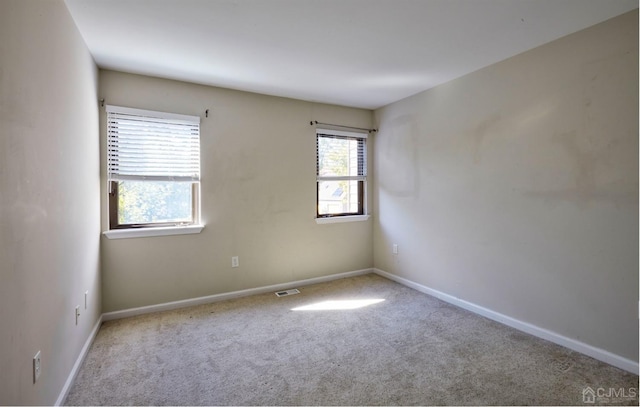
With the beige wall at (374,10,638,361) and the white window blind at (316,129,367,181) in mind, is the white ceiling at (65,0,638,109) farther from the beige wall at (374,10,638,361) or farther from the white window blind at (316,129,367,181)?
the white window blind at (316,129,367,181)

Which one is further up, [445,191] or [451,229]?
[445,191]

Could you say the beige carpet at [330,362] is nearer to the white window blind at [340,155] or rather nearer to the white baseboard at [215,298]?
the white baseboard at [215,298]

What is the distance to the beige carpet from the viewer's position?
1.85m

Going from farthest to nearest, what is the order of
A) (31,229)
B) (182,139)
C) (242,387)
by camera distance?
(182,139) → (242,387) → (31,229)

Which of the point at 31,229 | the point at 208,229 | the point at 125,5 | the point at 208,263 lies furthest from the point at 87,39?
the point at 208,263

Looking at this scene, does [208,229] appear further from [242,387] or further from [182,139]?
[242,387]

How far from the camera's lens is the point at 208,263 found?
3.38m

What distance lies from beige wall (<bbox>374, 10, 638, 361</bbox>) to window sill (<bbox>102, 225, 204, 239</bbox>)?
2623 millimetres

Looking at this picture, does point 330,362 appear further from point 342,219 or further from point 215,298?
point 342,219

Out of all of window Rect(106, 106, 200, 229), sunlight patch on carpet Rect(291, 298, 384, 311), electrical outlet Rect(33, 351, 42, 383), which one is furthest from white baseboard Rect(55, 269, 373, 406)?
window Rect(106, 106, 200, 229)

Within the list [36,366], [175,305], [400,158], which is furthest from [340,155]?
[36,366]

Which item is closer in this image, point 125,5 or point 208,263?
point 125,5

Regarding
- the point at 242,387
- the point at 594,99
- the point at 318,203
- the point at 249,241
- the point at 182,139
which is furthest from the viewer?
the point at 318,203

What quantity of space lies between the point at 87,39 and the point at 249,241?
92.1 inches
